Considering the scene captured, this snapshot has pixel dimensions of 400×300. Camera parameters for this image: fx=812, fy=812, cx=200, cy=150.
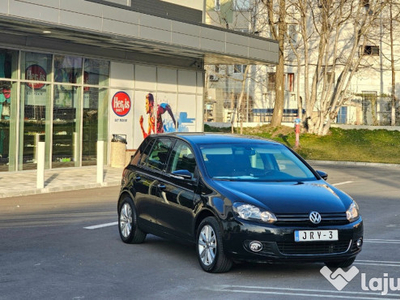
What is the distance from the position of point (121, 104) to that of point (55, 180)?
24.7ft

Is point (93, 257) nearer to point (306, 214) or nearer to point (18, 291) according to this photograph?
point (18, 291)

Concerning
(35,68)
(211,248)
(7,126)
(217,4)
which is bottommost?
(211,248)

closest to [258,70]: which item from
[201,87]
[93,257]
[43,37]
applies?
[201,87]

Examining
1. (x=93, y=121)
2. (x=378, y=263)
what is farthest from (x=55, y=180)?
(x=378, y=263)

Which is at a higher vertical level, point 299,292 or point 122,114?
point 122,114

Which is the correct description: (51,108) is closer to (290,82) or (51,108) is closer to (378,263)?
(378,263)

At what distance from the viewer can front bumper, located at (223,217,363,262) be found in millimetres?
8297

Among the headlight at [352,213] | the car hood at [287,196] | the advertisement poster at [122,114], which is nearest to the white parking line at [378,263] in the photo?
the headlight at [352,213]

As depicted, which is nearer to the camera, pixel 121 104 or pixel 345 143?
pixel 121 104

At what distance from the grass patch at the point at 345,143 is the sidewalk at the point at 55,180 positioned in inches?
508

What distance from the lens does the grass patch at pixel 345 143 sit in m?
35.6

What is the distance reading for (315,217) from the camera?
839 cm

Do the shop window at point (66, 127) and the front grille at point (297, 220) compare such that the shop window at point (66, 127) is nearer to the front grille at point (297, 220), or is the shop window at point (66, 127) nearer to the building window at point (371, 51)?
the front grille at point (297, 220)

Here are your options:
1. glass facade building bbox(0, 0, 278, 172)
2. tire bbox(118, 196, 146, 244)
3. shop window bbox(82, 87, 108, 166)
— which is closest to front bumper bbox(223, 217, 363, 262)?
tire bbox(118, 196, 146, 244)
